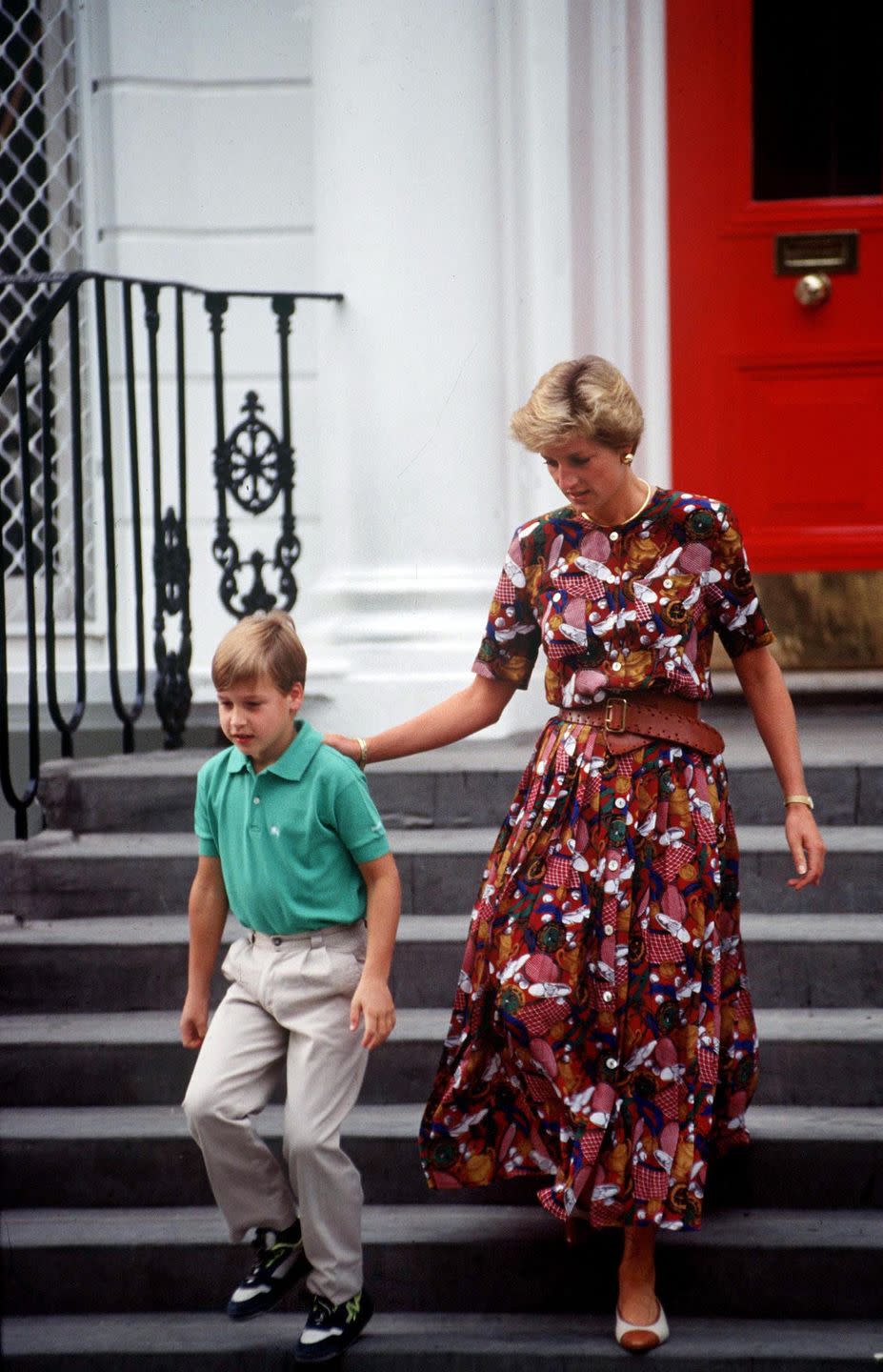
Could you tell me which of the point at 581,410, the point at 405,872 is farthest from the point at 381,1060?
the point at 581,410

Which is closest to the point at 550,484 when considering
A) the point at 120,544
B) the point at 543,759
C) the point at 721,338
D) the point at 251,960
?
the point at 721,338

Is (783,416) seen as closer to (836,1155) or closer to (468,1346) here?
(836,1155)

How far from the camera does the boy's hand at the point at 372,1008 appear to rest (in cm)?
287

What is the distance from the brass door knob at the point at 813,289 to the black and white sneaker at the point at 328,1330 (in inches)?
137

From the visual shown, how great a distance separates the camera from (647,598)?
2.94 m

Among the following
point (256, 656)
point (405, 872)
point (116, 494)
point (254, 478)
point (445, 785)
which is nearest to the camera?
point (256, 656)

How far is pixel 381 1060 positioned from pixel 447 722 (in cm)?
95

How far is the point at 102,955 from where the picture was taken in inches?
158

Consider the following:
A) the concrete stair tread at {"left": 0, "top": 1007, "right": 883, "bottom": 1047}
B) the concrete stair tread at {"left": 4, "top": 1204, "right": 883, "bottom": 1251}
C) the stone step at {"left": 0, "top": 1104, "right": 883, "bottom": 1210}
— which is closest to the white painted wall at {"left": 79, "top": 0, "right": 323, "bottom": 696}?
the concrete stair tread at {"left": 0, "top": 1007, "right": 883, "bottom": 1047}

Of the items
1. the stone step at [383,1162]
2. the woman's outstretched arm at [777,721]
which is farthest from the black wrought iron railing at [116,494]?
the woman's outstretched arm at [777,721]

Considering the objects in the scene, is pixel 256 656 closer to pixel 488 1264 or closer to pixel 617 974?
pixel 617 974

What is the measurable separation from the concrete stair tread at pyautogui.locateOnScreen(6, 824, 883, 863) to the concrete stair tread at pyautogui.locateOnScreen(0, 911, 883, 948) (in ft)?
0.53

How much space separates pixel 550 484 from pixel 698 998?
2307 millimetres

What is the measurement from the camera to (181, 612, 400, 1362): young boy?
291cm
